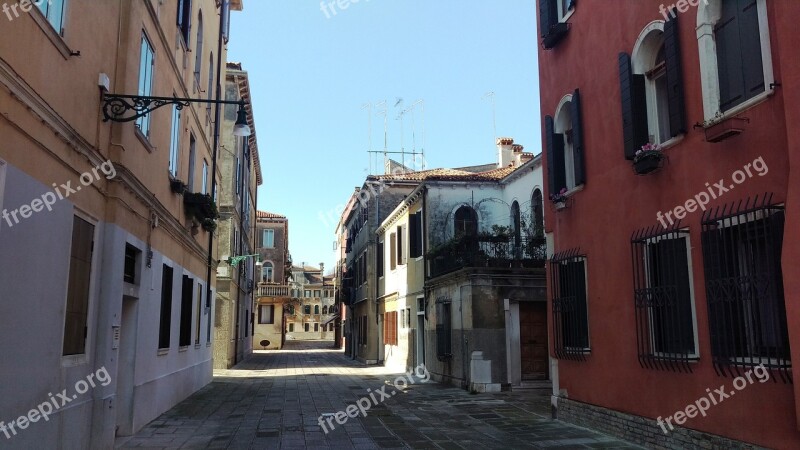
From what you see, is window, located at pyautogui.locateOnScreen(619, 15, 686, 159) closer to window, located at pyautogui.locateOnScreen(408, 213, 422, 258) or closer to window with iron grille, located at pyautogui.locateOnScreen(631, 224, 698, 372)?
window with iron grille, located at pyautogui.locateOnScreen(631, 224, 698, 372)

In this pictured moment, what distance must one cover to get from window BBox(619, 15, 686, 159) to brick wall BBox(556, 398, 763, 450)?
3.46m

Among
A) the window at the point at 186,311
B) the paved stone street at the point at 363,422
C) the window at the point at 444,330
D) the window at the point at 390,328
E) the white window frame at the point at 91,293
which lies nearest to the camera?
the white window frame at the point at 91,293

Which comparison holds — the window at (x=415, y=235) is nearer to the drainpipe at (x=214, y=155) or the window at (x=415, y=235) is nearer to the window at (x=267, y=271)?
the drainpipe at (x=214, y=155)

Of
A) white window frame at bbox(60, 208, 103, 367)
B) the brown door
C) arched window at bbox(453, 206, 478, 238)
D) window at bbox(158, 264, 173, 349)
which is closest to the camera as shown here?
white window frame at bbox(60, 208, 103, 367)

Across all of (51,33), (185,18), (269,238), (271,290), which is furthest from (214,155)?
(269,238)

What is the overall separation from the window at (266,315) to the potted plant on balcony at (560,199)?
3897cm

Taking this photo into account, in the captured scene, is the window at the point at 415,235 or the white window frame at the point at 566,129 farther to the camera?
the window at the point at 415,235

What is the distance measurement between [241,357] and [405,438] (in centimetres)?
2190

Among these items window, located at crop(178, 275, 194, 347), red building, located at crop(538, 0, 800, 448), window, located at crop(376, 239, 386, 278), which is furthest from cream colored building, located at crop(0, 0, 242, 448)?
window, located at crop(376, 239, 386, 278)

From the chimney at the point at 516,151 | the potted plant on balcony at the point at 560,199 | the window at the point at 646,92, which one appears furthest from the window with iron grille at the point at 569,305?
the chimney at the point at 516,151

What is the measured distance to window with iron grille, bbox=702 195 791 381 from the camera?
19.3 ft

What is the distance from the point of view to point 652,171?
26.1 feet

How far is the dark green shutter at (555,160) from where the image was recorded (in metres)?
10.7

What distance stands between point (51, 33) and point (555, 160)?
7.63 meters
